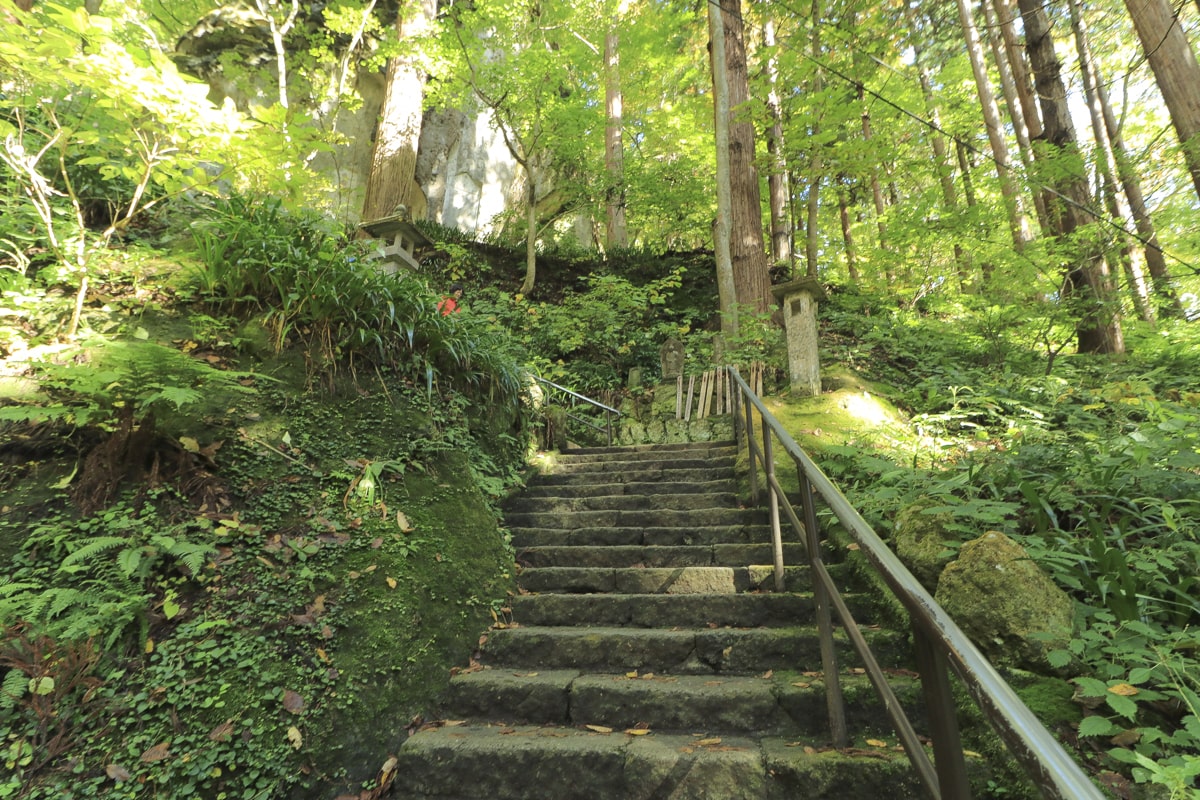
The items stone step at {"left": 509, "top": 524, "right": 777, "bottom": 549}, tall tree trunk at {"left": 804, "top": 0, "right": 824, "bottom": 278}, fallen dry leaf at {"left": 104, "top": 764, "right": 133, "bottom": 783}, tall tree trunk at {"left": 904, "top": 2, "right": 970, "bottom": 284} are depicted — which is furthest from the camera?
tall tree trunk at {"left": 804, "top": 0, "right": 824, "bottom": 278}

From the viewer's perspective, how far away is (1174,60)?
5047mm

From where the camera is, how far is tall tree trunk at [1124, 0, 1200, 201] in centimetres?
495

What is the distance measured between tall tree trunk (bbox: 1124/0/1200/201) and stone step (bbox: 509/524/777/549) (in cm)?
533

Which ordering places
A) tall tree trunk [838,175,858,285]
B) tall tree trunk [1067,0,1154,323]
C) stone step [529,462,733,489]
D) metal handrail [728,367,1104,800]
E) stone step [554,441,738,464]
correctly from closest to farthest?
A: metal handrail [728,367,1104,800] → stone step [529,462,733,489] → stone step [554,441,738,464] → tall tree trunk [1067,0,1154,323] → tall tree trunk [838,175,858,285]

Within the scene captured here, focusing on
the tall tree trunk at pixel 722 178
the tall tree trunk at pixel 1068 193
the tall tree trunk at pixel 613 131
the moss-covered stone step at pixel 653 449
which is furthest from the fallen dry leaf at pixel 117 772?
the tall tree trunk at pixel 613 131

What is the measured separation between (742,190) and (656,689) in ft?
25.5

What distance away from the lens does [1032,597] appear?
200 cm

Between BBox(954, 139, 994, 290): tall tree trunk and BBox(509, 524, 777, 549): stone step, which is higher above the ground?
BBox(954, 139, 994, 290): tall tree trunk

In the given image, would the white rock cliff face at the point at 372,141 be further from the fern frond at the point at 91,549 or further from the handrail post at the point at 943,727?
the handrail post at the point at 943,727

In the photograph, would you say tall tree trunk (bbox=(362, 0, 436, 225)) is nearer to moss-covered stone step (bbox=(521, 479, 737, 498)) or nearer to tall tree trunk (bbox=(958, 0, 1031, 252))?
moss-covered stone step (bbox=(521, 479, 737, 498))

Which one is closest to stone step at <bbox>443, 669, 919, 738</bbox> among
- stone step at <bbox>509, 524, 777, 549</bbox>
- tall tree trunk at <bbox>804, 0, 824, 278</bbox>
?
stone step at <bbox>509, 524, 777, 549</bbox>

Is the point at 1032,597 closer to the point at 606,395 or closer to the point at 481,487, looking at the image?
the point at 481,487

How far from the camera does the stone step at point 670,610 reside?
2855 mm

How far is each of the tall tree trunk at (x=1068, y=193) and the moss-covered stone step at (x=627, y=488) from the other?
538 centimetres
